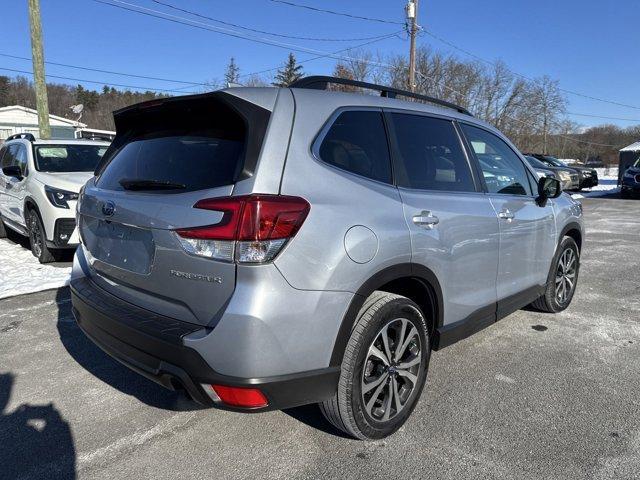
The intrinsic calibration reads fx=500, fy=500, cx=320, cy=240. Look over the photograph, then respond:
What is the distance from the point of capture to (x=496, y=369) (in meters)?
3.57

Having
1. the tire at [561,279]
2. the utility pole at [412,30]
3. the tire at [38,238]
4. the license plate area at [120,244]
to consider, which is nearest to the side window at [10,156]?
the tire at [38,238]

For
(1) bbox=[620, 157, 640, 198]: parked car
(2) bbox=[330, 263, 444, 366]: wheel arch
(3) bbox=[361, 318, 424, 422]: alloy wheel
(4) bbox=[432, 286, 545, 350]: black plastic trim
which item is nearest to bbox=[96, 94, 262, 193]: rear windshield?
(2) bbox=[330, 263, 444, 366]: wheel arch

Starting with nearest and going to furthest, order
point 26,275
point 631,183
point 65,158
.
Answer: point 26,275, point 65,158, point 631,183

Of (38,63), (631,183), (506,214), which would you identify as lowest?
(631,183)

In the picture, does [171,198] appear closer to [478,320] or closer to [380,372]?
[380,372]

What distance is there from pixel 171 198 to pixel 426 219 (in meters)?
1.35

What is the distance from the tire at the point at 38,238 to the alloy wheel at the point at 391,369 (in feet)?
17.8

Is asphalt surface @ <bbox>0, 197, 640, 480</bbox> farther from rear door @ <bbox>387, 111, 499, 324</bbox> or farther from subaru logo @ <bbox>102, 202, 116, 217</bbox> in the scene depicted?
subaru logo @ <bbox>102, 202, 116, 217</bbox>

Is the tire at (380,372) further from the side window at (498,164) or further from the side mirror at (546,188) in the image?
the side mirror at (546,188)

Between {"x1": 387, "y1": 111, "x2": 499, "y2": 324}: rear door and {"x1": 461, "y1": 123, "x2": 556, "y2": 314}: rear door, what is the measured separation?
18cm

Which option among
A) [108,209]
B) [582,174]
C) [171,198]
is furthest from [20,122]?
[171,198]

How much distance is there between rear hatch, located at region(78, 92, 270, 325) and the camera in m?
2.18

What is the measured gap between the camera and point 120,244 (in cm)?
263

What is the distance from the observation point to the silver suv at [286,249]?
6.92ft
